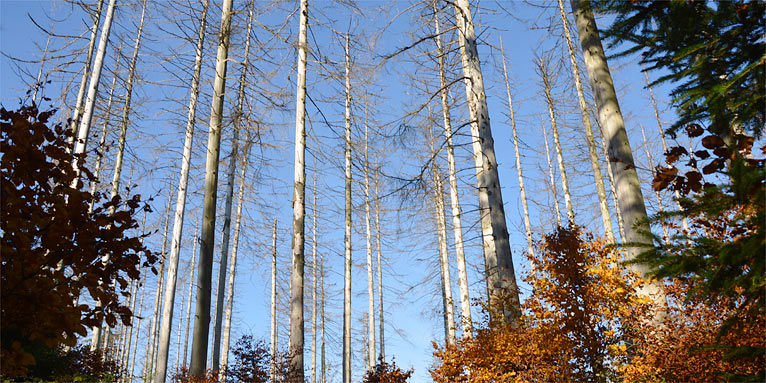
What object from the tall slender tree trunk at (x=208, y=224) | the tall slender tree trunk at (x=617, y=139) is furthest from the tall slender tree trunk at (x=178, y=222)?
the tall slender tree trunk at (x=617, y=139)

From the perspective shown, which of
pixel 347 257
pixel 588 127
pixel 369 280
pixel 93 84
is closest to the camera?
pixel 93 84

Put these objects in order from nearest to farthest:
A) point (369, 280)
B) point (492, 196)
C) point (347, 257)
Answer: point (492, 196), point (347, 257), point (369, 280)

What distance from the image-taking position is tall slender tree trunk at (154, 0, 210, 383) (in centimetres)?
892

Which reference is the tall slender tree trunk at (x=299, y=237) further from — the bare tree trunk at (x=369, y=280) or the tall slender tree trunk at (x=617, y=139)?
the bare tree trunk at (x=369, y=280)

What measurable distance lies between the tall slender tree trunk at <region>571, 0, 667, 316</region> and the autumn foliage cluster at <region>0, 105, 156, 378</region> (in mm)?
4723

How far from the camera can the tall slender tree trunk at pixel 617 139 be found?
5.22m

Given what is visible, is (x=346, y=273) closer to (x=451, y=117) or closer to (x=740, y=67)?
(x=451, y=117)

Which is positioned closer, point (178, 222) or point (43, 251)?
point (43, 251)

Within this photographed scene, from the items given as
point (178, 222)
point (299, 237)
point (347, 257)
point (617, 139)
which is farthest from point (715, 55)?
point (347, 257)

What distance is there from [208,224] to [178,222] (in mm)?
2372

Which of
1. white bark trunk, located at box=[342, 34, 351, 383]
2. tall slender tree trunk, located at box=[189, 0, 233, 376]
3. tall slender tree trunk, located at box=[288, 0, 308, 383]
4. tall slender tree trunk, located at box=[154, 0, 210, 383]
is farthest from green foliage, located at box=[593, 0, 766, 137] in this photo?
white bark trunk, located at box=[342, 34, 351, 383]

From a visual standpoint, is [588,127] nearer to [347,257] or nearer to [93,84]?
[347,257]

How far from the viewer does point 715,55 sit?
10.6 feet

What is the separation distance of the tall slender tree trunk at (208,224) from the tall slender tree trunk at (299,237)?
1439 millimetres
